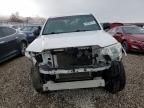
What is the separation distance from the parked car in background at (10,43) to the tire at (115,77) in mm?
4725

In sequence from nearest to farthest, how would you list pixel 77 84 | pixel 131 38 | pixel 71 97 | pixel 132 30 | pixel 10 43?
pixel 77 84 < pixel 71 97 < pixel 10 43 < pixel 131 38 < pixel 132 30

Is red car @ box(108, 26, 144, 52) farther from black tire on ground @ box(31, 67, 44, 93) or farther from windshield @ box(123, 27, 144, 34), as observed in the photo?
black tire on ground @ box(31, 67, 44, 93)

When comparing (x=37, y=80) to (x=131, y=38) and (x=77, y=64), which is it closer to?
(x=77, y=64)

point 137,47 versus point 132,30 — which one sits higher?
point 132,30

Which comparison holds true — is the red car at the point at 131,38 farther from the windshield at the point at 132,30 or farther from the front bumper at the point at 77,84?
the front bumper at the point at 77,84

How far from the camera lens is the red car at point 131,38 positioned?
33.7 feet

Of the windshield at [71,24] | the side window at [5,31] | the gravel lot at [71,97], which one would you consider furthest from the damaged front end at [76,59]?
the side window at [5,31]

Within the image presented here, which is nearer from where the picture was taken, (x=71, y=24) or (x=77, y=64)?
(x=77, y=64)

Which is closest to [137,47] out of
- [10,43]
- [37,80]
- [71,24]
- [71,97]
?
[71,24]

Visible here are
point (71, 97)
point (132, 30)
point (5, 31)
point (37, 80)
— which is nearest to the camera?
point (37, 80)

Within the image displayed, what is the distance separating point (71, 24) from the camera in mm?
6176

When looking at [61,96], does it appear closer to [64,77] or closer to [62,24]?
[64,77]

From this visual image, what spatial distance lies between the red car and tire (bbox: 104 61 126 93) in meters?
6.00

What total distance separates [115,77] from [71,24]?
2.26 metres
